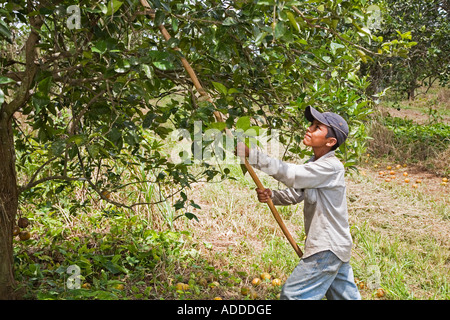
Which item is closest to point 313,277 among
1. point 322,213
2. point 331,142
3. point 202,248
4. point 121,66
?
point 322,213

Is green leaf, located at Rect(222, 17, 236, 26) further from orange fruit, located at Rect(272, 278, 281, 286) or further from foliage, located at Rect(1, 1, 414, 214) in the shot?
orange fruit, located at Rect(272, 278, 281, 286)

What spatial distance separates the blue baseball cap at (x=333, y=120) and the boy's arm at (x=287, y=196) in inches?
14.0

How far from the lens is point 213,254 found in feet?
12.3

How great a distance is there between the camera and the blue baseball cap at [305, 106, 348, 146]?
220 cm

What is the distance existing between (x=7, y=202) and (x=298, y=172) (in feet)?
4.81

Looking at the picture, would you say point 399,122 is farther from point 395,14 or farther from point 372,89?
point 395,14

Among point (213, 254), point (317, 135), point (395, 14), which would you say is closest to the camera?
point (317, 135)

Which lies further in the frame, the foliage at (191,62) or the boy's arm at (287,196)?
the boy's arm at (287,196)

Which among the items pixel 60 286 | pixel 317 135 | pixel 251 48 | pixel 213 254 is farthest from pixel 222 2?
pixel 213 254

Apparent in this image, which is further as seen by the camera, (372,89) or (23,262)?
(372,89)

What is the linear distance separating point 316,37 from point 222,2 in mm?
561

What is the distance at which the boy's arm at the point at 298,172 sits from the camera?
6.69 ft

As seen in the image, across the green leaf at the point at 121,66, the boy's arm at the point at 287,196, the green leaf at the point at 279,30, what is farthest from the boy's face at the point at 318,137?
the green leaf at the point at 121,66

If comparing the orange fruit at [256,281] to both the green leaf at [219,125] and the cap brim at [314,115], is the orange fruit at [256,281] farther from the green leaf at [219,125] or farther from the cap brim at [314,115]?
the green leaf at [219,125]
